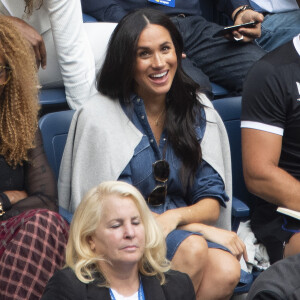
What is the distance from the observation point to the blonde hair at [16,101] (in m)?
3.34

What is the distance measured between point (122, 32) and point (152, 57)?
0.52 feet

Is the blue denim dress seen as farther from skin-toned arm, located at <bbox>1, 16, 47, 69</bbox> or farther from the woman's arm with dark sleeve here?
skin-toned arm, located at <bbox>1, 16, 47, 69</bbox>

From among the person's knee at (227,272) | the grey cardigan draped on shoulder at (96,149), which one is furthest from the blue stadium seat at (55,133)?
the person's knee at (227,272)

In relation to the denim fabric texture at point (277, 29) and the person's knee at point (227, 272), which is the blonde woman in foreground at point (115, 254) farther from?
the denim fabric texture at point (277, 29)

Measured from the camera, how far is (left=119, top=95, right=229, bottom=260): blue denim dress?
347 centimetres

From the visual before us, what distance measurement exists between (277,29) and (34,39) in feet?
5.47

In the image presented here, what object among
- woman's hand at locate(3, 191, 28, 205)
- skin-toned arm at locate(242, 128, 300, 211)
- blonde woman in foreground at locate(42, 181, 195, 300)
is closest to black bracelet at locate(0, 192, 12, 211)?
woman's hand at locate(3, 191, 28, 205)

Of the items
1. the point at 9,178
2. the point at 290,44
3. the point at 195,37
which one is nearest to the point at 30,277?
the point at 9,178

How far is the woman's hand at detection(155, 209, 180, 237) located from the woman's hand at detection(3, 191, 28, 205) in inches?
20.7

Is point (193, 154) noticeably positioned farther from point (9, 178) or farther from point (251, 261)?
point (9, 178)

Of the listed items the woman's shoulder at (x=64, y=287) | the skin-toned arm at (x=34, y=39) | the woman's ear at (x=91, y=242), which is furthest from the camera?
the skin-toned arm at (x=34, y=39)

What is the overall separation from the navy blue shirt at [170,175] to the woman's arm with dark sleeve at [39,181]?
0.95ft

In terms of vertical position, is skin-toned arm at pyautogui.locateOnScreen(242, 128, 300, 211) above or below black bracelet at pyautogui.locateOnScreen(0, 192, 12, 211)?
below

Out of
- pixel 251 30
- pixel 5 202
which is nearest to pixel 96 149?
pixel 5 202
